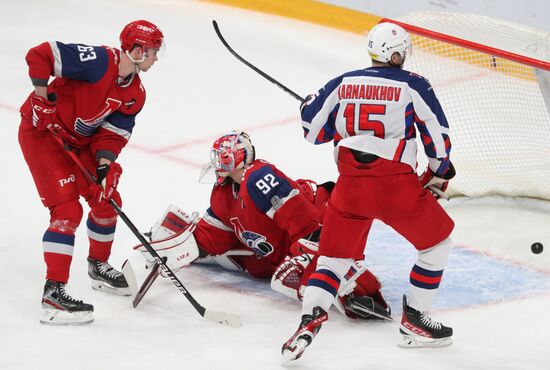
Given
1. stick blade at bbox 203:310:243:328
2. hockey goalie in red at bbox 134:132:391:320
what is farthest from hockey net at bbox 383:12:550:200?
stick blade at bbox 203:310:243:328

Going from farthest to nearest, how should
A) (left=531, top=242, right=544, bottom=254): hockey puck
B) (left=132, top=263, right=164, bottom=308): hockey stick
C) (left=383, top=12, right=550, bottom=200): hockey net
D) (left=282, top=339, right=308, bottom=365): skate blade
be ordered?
1. (left=383, top=12, right=550, bottom=200): hockey net
2. (left=531, top=242, right=544, bottom=254): hockey puck
3. (left=132, top=263, right=164, bottom=308): hockey stick
4. (left=282, top=339, right=308, bottom=365): skate blade

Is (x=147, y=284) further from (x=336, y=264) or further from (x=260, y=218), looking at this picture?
(x=336, y=264)

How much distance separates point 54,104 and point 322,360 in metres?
1.24

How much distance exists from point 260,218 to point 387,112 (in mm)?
813

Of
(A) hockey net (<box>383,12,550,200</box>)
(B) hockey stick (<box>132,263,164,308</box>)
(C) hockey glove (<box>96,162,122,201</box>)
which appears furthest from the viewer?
(A) hockey net (<box>383,12,550,200</box>)

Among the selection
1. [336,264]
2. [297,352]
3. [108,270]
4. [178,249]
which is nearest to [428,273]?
[336,264]

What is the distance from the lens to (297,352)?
338 centimetres

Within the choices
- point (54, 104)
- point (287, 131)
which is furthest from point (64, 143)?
point (287, 131)

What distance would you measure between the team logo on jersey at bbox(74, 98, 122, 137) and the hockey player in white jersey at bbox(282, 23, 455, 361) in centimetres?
73

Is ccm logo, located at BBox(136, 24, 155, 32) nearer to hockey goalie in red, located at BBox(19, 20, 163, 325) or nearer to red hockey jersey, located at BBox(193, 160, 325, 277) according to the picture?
hockey goalie in red, located at BBox(19, 20, 163, 325)

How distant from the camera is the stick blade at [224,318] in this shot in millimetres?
3771

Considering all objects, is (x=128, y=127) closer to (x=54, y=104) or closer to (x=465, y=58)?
(x=54, y=104)

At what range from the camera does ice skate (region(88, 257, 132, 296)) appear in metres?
4.04

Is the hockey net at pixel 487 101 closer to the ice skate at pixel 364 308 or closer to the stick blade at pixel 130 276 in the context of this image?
the ice skate at pixel 364 308
